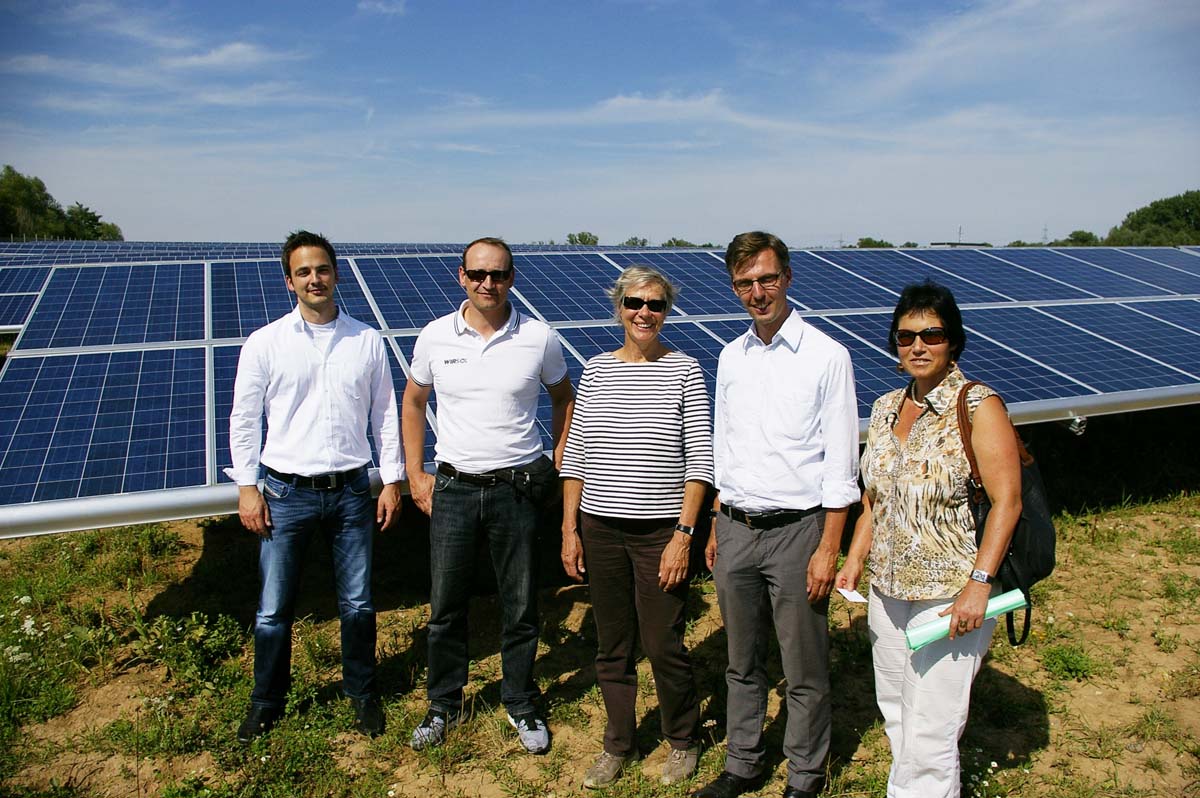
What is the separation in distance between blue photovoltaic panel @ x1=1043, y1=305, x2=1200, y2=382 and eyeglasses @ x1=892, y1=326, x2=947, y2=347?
570 cm

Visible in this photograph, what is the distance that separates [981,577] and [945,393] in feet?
2.32

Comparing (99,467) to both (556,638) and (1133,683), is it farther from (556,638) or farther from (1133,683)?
(1133,683)

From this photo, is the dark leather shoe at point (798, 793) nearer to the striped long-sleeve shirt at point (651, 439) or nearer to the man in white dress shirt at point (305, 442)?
the striped long-sleeve shirt at point (651, 439)

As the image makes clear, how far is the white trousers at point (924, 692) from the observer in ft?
10.5

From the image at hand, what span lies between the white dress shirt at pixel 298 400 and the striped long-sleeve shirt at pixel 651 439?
131 centimetres

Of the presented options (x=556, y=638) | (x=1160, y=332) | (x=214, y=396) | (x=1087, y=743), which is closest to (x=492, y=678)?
(x=556, y=638)

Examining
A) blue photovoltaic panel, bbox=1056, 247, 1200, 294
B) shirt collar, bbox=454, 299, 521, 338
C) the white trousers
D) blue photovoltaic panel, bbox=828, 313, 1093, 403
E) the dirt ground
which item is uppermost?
blue photovoltaic panel, bbox=1056, 247, 1200, 294

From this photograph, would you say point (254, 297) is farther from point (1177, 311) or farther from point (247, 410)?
point (1177, 311)

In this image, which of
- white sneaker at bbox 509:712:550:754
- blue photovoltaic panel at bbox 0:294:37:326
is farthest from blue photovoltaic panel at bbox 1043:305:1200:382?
blue photovoltaic panel at bbox 0:294:37:326

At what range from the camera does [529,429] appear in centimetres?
414

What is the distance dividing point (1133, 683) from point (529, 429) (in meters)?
4.17

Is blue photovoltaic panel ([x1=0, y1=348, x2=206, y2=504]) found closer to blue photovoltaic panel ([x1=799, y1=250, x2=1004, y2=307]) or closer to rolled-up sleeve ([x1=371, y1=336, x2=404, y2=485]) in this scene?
rolled-up sleeve ([x1=371, y1=336, x2=404, y2=485])

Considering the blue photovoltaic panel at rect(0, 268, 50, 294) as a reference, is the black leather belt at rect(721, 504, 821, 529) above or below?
below

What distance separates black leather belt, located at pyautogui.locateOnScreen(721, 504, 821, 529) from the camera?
3.53 metres
